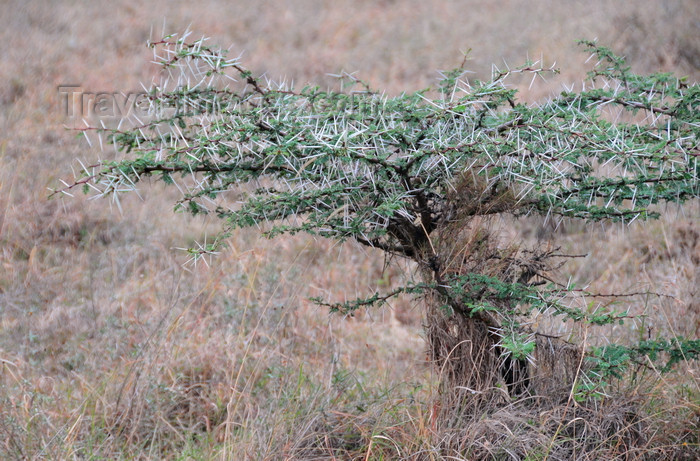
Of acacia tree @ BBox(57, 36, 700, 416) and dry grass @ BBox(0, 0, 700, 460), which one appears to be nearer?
acacia tree @ BBox(57, 36, 700, 416)

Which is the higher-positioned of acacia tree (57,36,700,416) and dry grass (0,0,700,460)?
acacia tree (57,36,700,416)

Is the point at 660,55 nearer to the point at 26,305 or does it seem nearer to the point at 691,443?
the point at 691,443

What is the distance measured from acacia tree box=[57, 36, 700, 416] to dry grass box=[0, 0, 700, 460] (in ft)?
0.77

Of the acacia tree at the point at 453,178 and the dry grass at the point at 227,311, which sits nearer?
the acacia tree at the point at 453,178

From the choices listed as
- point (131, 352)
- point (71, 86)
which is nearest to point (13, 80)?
point (71, 86)

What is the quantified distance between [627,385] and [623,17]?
7617 mm

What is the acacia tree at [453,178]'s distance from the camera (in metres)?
2.24

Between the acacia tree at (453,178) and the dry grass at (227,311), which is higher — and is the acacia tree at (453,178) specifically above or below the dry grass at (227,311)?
above

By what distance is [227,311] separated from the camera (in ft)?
14.2

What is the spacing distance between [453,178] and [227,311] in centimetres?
242

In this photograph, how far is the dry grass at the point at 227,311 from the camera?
2807 millimetres

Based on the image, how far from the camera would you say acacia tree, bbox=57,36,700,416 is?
7.34 feet

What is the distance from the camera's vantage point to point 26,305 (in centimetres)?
446

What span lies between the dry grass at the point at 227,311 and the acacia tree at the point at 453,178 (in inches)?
9.2
